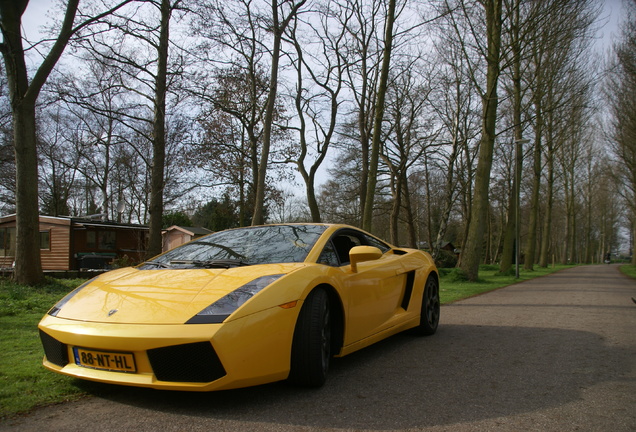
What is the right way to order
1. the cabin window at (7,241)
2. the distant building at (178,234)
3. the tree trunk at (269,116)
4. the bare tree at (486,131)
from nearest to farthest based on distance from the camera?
1. the tree trunk at (269,116)
2. the bare tree at (486,131)
3. the cabin window at (7,241)
4. the distant building at (178,234)

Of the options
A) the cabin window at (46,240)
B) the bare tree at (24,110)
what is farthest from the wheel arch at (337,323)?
Result: the cabin window at (46,240)

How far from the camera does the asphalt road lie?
2650mm

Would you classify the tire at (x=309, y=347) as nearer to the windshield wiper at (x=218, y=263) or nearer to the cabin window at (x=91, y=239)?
the windshield wiper at (x=218, y=263)

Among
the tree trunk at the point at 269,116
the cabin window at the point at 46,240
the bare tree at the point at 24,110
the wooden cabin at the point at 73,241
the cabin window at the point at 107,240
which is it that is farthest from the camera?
the cabin window at the point at 107,240

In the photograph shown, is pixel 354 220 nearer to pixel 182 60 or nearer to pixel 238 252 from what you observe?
pixel 182 60

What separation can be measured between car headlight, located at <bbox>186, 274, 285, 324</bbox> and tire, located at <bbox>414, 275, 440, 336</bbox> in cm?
277

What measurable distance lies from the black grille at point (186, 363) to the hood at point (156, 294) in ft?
0.57

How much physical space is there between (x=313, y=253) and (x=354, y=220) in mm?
27401

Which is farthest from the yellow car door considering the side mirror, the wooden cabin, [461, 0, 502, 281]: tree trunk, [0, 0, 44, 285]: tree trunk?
the wooden cabin

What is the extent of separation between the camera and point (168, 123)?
2198 cm

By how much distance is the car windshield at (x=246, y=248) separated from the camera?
147 inches

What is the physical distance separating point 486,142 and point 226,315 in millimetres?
15307

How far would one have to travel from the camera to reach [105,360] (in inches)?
111

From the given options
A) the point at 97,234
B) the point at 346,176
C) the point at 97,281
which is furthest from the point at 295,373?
the point at 97,234
